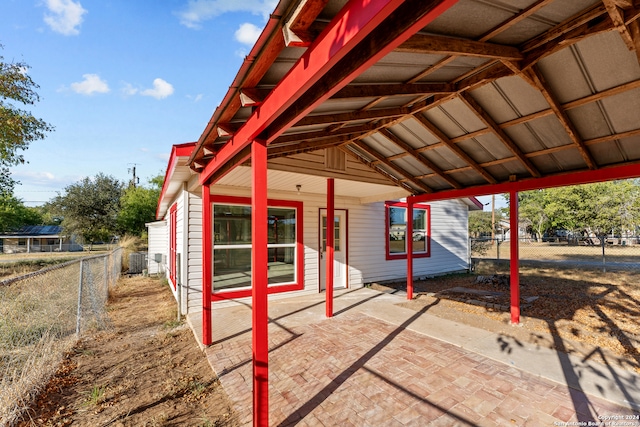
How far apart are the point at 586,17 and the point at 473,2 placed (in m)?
0.93

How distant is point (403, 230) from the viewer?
387 inches

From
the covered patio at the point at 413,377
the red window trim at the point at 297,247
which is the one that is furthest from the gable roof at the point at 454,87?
the covered patio at the point at 413,377

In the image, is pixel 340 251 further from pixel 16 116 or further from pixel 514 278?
pixel 16 116

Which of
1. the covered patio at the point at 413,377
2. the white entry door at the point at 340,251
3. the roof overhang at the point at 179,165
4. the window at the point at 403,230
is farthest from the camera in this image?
the window at the point at 403,230

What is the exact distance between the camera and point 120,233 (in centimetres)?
2416

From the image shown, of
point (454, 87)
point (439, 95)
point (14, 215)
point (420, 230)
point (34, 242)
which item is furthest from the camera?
point (14, 215)

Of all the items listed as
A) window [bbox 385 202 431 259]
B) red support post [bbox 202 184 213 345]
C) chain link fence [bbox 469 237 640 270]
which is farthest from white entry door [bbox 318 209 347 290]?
chain link fence [bbox 469 237 640 270]

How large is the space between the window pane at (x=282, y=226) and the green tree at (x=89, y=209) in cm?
2340

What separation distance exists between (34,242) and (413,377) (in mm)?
47913

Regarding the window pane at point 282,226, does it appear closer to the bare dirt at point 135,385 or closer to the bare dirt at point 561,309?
the bare dirt at point 135,385

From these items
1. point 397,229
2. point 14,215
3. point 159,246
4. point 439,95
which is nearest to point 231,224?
point 439,95

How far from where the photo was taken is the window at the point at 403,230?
30.5 ft

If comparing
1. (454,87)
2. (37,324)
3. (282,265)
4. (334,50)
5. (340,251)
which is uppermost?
(454,87)

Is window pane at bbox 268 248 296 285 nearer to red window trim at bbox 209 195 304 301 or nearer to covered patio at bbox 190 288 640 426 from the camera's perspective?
red window trim at bbox 209 195 304 301
